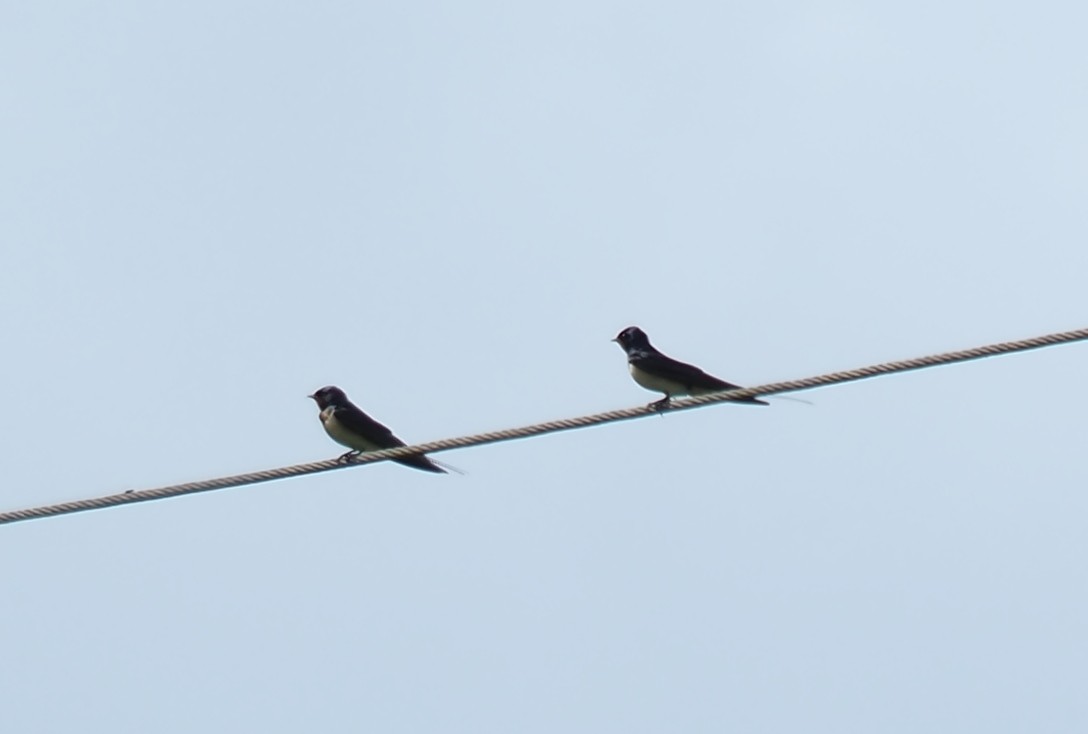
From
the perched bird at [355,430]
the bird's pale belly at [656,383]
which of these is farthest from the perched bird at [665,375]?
the perched bird at [355,430]

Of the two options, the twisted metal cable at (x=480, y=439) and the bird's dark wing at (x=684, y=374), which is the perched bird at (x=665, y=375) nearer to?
the bird's dark wing at (x=684, y=374)

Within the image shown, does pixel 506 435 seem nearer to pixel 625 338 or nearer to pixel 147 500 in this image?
pixel 147 500

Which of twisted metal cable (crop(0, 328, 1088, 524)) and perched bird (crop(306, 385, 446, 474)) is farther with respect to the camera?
perched bird (crop(306, 385, 446, 474))

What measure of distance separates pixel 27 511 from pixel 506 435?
197 centimetres

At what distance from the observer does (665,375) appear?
14.0 metres

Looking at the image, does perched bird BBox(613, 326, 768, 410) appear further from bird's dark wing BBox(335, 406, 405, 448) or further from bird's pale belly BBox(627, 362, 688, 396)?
bird's dark wing BBox(335, 406, 405, 448)

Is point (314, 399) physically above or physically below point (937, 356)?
above

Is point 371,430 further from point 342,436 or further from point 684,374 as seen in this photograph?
point 684,374

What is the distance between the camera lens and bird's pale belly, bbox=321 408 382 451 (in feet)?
48.4

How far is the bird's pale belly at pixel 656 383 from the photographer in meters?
14.0

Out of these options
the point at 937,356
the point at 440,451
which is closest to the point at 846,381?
the point at 937,356

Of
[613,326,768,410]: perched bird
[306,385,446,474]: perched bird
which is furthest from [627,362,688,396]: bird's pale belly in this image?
[306,385,446,474]: perched bird

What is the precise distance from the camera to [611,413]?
10.2 m

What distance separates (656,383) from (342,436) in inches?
79.3
